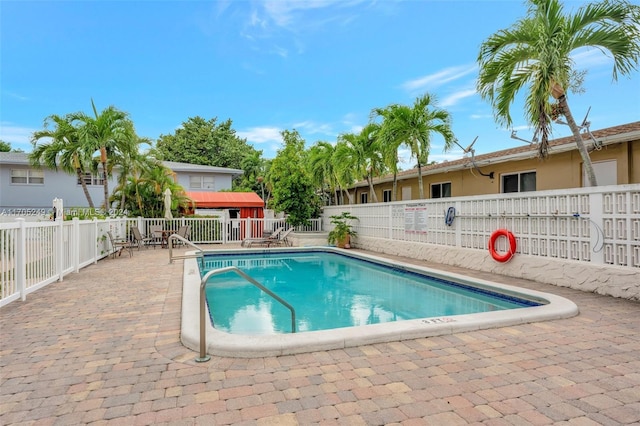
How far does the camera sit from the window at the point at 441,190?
1538 centimetres

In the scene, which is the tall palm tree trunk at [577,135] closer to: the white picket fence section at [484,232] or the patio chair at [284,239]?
the white picket fence section at [484,232]

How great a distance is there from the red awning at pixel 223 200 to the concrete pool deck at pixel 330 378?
63.2ft

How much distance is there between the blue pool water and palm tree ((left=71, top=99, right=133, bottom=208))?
9.70 meters

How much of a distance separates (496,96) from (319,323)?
21.7ft

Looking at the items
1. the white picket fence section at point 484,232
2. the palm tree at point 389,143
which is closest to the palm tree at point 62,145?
the white picket fence section at point 484,232

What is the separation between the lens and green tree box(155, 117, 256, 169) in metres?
40.2

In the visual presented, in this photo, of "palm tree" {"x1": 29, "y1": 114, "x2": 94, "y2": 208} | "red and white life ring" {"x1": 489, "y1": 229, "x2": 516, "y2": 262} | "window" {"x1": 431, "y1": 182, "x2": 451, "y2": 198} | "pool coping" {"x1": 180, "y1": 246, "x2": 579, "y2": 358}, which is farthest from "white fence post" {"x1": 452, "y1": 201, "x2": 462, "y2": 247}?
"palm tree" {"x1": 29, "y1": 114, "x2": 94, "y2": 208}

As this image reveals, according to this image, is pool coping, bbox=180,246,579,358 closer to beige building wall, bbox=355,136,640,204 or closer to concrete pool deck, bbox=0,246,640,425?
concrete pool deck, bbox=0,246,640,425

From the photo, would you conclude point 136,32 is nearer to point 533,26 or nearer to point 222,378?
point 533,26

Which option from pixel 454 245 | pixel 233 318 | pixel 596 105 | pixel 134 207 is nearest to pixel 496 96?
pixel 596 105

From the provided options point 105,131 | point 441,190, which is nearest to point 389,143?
point 441,190

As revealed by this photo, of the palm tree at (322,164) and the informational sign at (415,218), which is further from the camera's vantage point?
the palm tree at (322,164)

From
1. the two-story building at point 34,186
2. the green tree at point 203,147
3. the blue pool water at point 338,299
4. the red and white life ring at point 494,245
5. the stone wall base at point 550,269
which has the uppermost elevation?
the green tree at point 203,147

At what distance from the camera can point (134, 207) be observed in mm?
18078
